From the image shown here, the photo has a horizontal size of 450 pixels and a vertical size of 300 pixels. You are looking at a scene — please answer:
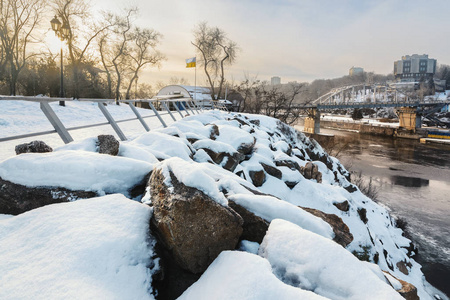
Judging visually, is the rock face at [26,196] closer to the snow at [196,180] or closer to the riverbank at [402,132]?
the snow at [196,180]

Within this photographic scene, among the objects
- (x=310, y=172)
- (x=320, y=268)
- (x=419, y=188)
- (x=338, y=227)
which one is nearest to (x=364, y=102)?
(x=419, y=188)

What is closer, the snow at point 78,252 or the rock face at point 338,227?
the snow at point 78,252

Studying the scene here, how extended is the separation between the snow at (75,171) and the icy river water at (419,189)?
1300 cm

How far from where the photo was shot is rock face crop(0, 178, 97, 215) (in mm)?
2150

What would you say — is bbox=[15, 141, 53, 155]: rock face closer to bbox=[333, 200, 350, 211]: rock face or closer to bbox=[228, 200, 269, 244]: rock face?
bbox=[228, 200, 269, 244]: rock face

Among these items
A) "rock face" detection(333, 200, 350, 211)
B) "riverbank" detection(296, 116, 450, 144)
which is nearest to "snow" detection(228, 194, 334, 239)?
"rock face" detection(333, 200, 350, 211)

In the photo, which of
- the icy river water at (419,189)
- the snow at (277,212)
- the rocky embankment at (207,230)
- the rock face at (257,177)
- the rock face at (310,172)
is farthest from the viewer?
the icy river water at (419,189)

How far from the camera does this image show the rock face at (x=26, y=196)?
2150 millimetres

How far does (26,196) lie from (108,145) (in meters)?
1.14

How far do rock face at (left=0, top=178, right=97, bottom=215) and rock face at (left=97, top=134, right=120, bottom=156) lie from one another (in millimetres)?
931

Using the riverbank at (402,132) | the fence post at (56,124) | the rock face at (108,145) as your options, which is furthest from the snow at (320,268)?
the riverbank at (402,132)

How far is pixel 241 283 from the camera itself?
1600 millimetres

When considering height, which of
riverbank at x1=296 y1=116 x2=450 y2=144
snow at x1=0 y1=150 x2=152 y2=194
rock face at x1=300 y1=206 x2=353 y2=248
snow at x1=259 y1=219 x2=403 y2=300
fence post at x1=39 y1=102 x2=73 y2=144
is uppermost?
fence post at x1=39 y1=102 x2=73 y2=144

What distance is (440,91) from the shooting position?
115688 mm
